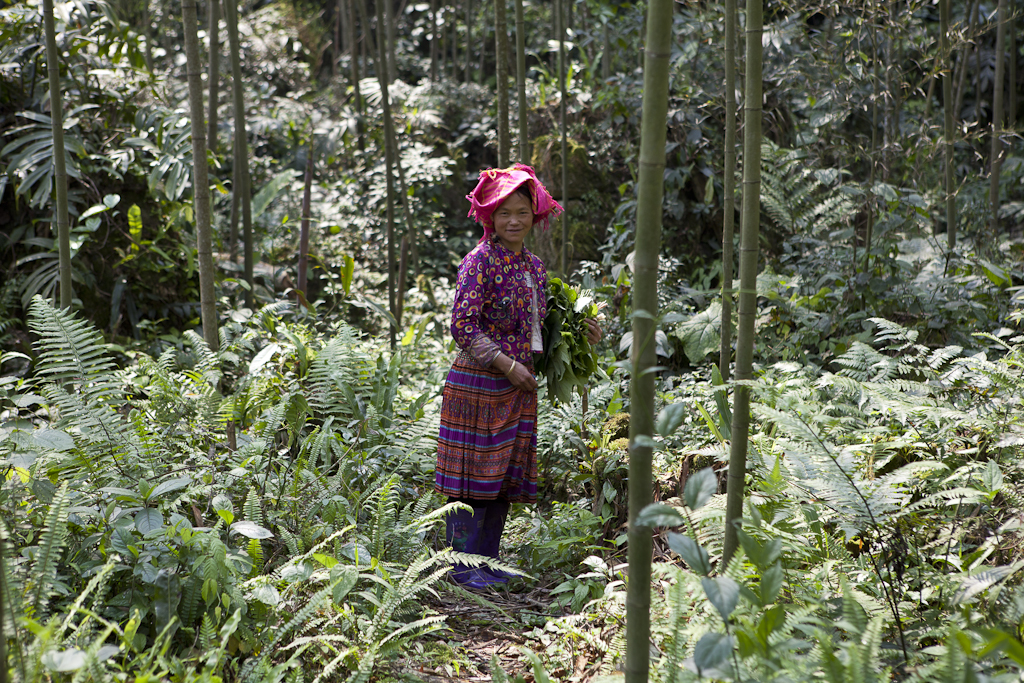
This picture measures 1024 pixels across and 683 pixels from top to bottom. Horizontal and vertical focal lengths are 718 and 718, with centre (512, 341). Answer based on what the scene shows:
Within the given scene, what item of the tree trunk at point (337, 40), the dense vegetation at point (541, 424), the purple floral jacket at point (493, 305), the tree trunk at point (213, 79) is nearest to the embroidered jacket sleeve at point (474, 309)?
the purple floral jacket at point (493, 305)

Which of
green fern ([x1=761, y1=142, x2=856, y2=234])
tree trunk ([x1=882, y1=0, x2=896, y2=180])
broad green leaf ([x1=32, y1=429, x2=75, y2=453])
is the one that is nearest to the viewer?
broad green leaf ([x1=32, y1=429, x2=75, y2=453])

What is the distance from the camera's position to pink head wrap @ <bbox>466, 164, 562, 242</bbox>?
8.64 feet

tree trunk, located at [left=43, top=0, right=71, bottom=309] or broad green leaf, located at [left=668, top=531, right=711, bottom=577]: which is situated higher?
tree trunk, located at [left=43, top=0, right=71, bottom=309]

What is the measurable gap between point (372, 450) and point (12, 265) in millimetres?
3431

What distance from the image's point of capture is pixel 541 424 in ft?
12.0

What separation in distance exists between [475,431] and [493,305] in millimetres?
495

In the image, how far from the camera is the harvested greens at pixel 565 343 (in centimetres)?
290

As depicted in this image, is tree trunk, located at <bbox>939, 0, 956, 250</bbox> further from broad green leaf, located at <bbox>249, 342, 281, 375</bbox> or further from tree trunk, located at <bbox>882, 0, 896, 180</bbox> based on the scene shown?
broad green leaf, located at <bbox>249, 342, 281, 375</bbox>

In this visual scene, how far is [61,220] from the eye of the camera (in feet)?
11.3

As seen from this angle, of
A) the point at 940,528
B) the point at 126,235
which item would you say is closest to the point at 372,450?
the point at 940,528

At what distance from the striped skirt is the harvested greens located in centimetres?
18

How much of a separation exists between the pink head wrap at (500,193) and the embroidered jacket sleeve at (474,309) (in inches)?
5.8

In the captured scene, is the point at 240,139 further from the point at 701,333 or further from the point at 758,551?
the point at 758,551

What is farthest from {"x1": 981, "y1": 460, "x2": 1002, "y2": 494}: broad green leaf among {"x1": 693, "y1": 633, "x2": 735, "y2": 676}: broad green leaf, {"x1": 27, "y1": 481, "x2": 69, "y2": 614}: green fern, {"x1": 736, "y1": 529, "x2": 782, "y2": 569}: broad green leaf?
{"x1": 27, "y1": 481, "x2": 69, "y2": 614}: green fern
